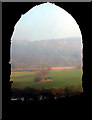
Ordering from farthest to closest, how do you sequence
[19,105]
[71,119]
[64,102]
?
[64,102]
[19,105]
[71,119]

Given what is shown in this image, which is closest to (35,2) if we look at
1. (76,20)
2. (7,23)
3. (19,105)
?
(7,23)

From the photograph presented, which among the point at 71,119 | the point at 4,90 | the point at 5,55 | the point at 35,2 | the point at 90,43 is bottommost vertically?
the point at 71,119

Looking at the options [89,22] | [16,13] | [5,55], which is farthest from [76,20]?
[5,55]

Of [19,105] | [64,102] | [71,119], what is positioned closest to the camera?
[71,119]

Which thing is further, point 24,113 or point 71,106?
point 71,106

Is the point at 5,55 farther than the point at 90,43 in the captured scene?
No

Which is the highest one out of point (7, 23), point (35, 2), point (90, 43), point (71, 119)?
point (35, 2)

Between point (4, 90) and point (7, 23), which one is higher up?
point (7, 23)

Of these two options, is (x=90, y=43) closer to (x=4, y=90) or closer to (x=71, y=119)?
(x=71, y=119)

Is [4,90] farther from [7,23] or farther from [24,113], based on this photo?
[7,23]
